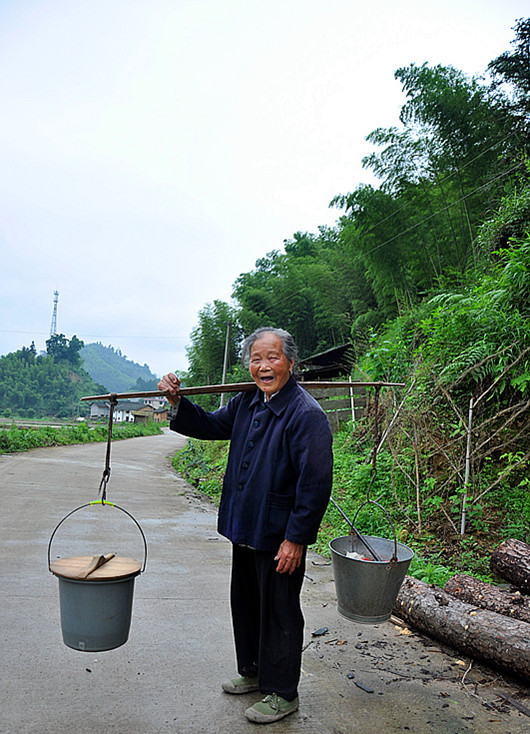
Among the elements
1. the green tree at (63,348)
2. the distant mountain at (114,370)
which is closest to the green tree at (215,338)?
the green tree at (63,348)

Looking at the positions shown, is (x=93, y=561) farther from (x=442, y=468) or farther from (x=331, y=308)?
(x=331, y=308)

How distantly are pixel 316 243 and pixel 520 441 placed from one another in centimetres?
1869

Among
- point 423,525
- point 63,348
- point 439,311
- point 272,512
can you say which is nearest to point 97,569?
point 272,512

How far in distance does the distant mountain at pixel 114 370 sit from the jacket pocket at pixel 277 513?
89.6 meters

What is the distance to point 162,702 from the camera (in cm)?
246

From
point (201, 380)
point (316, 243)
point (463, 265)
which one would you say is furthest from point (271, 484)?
point (201, 380)

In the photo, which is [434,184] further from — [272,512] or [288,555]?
[288,555]

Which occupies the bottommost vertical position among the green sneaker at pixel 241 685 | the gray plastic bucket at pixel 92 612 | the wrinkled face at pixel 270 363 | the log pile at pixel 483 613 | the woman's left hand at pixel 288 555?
the green sneaker at pixel 241 685

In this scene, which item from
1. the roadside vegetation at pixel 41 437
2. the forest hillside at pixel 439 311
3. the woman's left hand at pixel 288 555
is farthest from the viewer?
the roadside vegetation at pixel 41 437

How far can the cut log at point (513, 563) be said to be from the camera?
377 centimetres

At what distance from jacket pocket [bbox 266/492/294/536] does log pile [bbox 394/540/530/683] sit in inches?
61.0

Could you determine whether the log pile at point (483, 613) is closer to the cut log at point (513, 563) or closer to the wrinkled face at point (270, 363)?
the cut log at point (513, 563)

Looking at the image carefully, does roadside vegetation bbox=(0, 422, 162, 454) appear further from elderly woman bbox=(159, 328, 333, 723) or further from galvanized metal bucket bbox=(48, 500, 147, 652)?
elderly woman bbox=(159, 328, 333, 723)

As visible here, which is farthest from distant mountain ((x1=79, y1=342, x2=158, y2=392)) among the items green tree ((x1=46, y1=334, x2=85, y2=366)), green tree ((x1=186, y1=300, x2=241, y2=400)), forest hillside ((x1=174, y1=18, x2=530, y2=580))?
forest hillside ((x1=174, y1=18, x2=530, y2=580))
